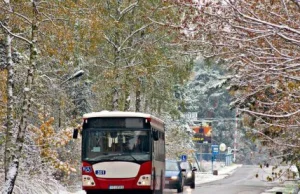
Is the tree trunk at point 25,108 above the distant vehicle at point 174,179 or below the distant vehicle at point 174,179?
above

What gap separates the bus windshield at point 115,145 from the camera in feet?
73.1

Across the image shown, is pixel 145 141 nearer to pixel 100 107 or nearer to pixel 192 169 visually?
pixel 192 169

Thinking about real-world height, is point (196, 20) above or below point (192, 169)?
above

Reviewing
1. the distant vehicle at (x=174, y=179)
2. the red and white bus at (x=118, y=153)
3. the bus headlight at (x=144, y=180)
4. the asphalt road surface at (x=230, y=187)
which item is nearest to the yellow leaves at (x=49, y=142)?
the red and white bus at (x=118, y=153)

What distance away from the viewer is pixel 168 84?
4034 cm

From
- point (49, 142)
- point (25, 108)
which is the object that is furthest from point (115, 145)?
point (49, 142)

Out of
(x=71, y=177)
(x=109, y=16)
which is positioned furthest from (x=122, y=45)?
(x=71, y=177)

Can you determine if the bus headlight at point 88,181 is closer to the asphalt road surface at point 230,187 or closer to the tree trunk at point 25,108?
the tree trunk at point 25,108

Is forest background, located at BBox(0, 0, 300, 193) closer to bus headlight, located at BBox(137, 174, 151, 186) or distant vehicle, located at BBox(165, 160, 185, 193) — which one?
bus headlight, located at BBox(137, 174, 151, 186)

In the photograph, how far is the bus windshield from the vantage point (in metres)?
22.3

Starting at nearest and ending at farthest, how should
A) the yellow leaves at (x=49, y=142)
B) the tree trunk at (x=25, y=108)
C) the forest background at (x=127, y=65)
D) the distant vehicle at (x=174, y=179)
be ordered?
the forest background at (x=127, y=65) → the tree trunk at (x=25, y=108) → the yellow leaves at (x=49, y=142) → the distant vehicle at (x=174, y=179)

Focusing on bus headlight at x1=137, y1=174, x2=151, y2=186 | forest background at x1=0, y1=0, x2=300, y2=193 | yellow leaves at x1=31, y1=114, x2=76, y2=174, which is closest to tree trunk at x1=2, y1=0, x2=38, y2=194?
forest background at x1=0, y1=0, x2=300, y2=193

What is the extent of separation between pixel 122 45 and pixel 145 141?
16.0m

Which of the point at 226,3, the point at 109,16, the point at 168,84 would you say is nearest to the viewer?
the point at 226,3
